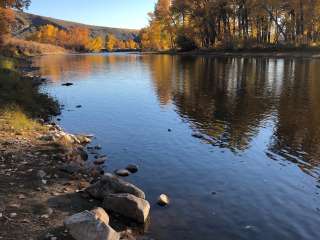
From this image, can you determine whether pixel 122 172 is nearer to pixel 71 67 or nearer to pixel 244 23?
pixel 71 67

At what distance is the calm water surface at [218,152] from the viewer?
45.4 ft

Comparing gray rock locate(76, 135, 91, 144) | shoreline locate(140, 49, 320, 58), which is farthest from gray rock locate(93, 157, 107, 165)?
shoreline locate(140, 49, 320, 58)

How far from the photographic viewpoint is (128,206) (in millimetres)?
13438

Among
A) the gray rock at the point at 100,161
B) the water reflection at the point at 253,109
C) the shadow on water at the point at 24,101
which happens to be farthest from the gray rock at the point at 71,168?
the shadow on water at the point at 24,101

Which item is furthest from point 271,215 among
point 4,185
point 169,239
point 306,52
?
point 306,52

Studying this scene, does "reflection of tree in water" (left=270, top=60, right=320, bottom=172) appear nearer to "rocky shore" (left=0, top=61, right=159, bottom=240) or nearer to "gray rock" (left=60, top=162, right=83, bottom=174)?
"rocky shore" (left=0, top=61, right=159, bottom=240)

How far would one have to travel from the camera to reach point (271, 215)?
46.9 ft

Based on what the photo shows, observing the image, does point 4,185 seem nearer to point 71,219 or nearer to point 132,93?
point 71,219

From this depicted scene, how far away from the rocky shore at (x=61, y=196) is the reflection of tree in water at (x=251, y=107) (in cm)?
896

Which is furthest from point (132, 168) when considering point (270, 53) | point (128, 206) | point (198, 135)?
point (270, 53)

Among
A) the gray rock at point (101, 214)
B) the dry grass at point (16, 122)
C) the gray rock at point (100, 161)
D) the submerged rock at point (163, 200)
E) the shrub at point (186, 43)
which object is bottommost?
the submerged rock at point (163, 200)

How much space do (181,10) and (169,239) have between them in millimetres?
140398

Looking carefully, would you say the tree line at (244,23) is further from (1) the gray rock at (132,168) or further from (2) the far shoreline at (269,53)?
(1) the gray rock at (132,168)

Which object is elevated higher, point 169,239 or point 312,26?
point 312,26
